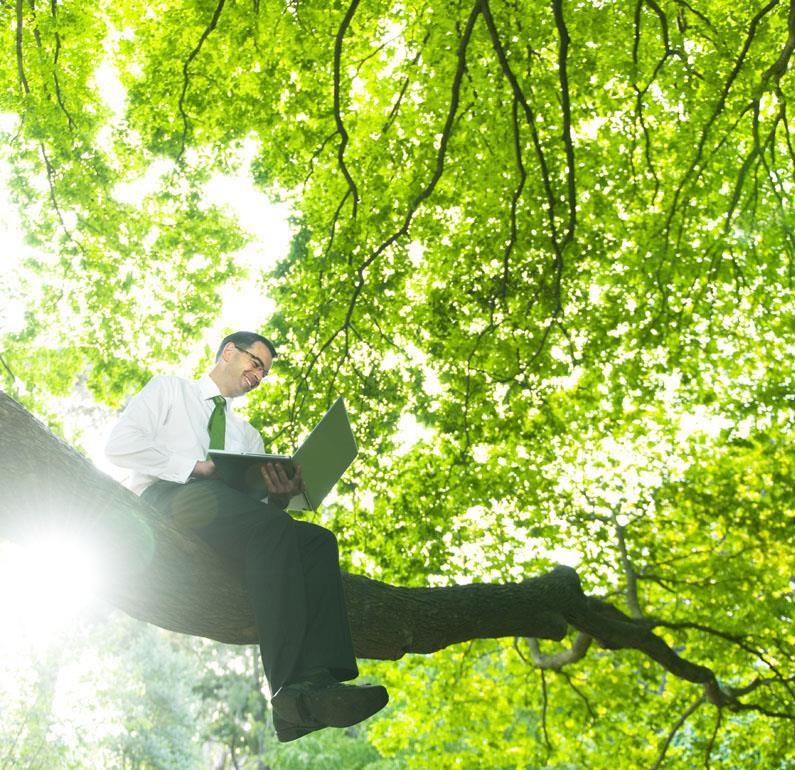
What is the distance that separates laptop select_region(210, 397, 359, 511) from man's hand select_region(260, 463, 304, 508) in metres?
0.02

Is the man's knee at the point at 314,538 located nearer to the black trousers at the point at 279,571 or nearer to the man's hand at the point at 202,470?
the black trousers at the point at 279,571

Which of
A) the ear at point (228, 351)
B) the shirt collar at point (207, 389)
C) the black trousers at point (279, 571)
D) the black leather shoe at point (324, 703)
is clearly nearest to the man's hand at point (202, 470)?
the black trousers at point (279, 571)

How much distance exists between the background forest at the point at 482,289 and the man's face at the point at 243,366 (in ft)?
9.26

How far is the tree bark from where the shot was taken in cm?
243

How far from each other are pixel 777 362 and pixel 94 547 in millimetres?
8182

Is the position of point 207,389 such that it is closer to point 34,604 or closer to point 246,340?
point 246,340

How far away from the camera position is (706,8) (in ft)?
24.7

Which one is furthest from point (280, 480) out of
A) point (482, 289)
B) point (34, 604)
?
point (34, 604)

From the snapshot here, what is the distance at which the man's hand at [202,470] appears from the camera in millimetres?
3237

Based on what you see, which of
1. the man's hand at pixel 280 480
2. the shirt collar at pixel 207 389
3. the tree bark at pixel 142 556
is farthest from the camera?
the shirt collar at pixel 207 389

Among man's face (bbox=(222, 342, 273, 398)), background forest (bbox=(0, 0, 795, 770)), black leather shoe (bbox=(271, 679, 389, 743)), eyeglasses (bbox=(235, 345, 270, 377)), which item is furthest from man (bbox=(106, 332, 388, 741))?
background forest (bbox=(0, 0, 795, 770))

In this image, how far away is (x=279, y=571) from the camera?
2.87 metres

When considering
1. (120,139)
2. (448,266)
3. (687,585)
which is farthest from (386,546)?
(120,139)

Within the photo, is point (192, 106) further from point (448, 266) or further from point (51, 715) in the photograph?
point (51, 715)
